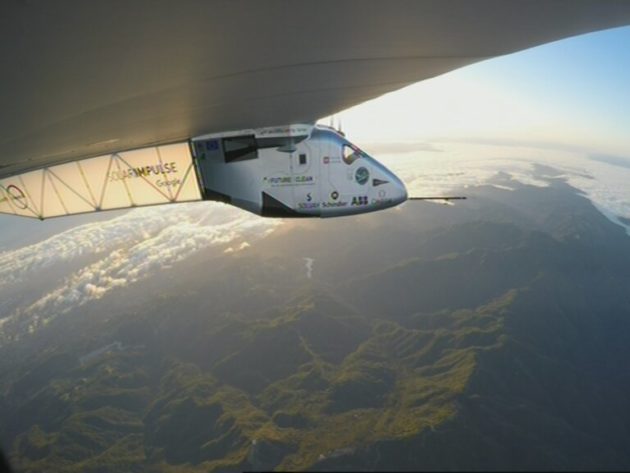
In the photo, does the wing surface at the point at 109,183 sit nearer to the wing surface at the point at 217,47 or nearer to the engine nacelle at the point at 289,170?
the engine nacelle at the point at 289,170

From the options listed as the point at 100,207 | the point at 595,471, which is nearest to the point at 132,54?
the point at 595,471

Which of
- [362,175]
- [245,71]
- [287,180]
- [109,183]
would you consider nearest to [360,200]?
[362,175]

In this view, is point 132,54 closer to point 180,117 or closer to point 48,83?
point 48,83

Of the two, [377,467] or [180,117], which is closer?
[377,467]

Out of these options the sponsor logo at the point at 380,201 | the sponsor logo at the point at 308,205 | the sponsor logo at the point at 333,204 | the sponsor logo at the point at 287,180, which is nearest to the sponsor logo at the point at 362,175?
the sponsor logo at the point at 380,201

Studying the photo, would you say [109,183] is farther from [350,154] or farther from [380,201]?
[380,201]

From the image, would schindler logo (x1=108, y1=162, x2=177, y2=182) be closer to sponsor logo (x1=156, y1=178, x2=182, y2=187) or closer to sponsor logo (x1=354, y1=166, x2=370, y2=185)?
sponsor logo (x1=156, y1=178, x2=182, y2=187)

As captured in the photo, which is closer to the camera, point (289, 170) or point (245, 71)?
point (245, 71)
